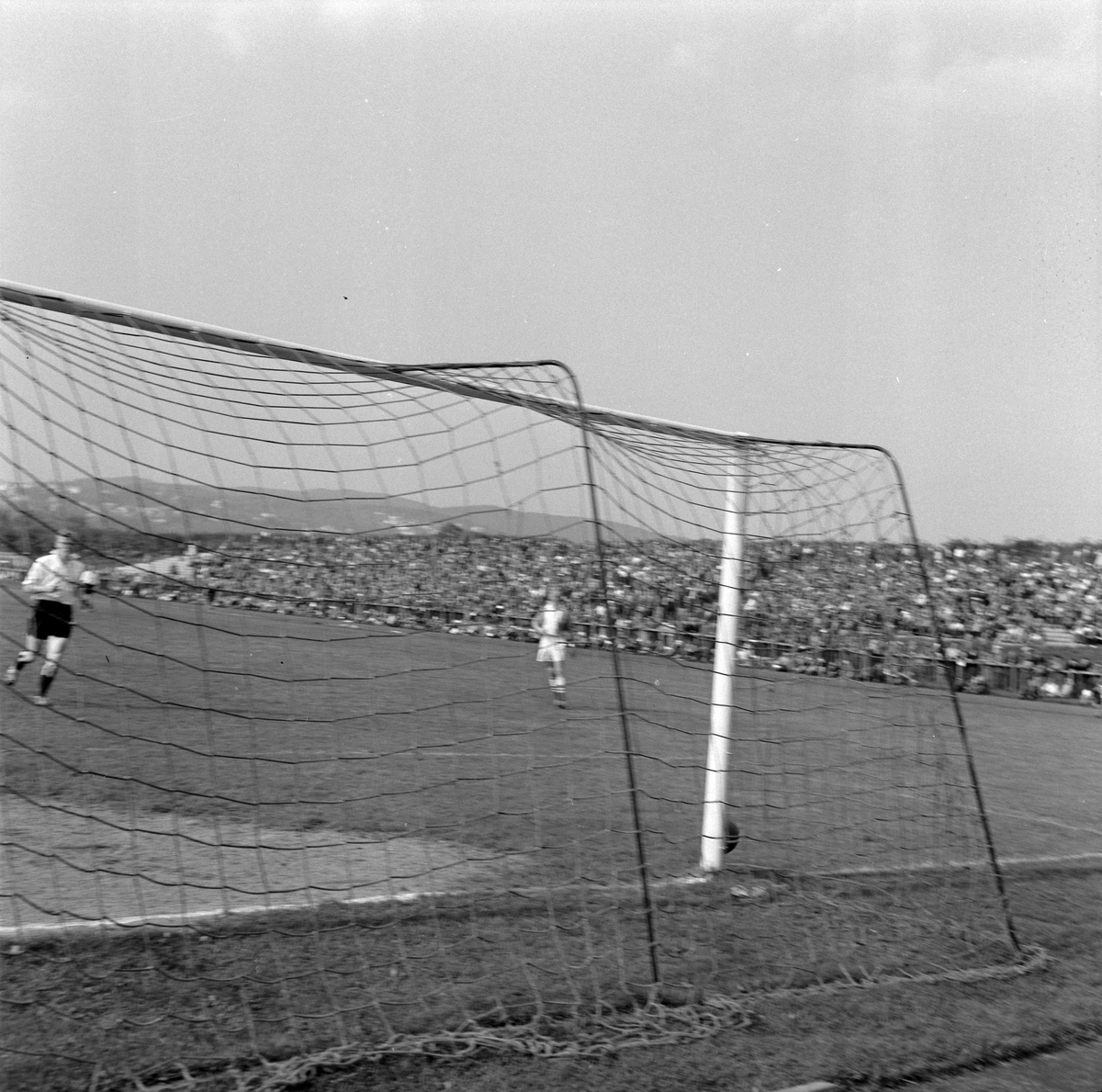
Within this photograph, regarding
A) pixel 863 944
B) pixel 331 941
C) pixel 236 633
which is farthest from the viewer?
pixel 863 944

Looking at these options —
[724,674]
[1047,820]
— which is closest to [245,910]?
[724,674]

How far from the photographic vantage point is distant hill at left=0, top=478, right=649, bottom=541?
364cm

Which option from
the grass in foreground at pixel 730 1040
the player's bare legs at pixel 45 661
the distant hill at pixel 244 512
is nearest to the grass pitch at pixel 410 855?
the grass in foreground at pixel 730 1040

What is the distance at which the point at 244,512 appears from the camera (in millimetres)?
4148

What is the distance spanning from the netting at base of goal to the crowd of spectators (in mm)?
23

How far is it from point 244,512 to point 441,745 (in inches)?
59.7

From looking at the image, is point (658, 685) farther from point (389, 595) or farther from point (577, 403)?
point (577, 403)

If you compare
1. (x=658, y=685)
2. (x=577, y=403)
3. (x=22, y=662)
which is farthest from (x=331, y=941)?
(x=22, y=662)

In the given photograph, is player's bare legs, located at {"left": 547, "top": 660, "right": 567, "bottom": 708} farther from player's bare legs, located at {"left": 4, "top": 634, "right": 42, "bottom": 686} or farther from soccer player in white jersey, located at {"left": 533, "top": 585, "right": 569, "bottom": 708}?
player's bare legs, located at {"left": 4, "top": 634, "right": 42, "bottom": 686}

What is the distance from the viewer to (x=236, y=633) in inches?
162

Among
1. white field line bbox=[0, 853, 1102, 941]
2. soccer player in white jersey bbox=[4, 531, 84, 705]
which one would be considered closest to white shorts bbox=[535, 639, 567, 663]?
white field line bbox=[0, 853, 1102, 941]

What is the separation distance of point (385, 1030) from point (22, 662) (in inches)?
219

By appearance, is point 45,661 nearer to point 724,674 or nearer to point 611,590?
point 611,590

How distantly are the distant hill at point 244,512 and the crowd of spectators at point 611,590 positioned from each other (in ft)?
0.42
